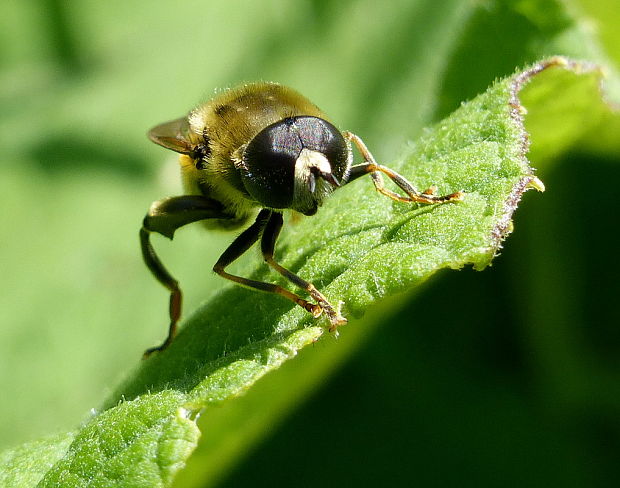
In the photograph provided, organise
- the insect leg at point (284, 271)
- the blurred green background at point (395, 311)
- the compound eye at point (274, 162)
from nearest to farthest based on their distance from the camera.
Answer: the insect leg at point (284, 271), the compound eye at point (274, 162), the blurred green background at point (395, 311)

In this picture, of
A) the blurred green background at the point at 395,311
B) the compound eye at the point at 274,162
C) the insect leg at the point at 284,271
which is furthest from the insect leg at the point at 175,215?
the blurred green background at the point at 395,311

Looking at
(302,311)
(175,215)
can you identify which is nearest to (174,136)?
(175,215)

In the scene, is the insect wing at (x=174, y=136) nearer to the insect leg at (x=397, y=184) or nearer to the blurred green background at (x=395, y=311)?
the insect leg at (x=397, y=184)

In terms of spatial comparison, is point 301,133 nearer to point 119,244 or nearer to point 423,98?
point 423,98

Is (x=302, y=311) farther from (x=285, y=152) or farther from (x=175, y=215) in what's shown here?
(x=175, y=215)

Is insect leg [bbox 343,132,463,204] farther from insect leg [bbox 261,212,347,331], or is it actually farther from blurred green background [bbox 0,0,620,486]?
Answer: blurred green background [bbox 0,0,620,486]

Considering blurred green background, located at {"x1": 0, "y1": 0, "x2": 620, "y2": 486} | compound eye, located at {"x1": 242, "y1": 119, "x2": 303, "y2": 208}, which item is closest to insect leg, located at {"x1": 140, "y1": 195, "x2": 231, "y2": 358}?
compound eye, located at {"x1": 242, "y1": 119, "x2": 303, "y2": 208}

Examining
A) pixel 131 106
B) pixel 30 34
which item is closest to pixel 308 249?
pixel 131 106
